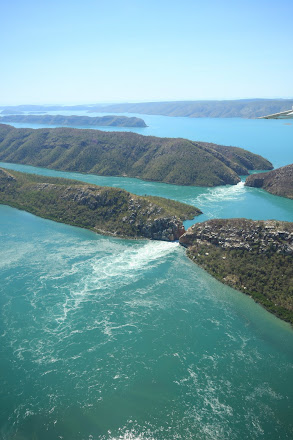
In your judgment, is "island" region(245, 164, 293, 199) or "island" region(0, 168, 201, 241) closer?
"island" region(0, 168, 201, 241)

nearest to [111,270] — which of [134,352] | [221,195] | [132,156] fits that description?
[134,352]

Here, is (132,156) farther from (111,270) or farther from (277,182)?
(111,270)

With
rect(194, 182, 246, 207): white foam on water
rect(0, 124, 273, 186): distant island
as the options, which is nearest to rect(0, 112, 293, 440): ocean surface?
rect(194, 182, 246, 207): white foam on water

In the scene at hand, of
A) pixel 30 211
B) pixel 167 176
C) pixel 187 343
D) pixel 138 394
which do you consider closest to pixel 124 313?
pixel 187 343

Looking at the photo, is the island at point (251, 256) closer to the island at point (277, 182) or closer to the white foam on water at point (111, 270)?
the white foam on water at point (111, 270)

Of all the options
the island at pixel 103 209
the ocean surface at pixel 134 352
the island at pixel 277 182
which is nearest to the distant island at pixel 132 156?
the island at pixel 277 182

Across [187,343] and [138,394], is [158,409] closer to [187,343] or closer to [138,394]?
[138,394]

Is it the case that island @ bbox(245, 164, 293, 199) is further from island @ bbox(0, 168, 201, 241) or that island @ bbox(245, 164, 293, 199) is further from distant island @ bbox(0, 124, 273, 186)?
island @ bbox(0, 168, 201, 241)

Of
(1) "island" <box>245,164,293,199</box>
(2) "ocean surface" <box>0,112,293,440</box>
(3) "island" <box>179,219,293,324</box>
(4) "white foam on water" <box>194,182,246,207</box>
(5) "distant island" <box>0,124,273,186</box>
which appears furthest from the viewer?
(5) "distant island" <box>0,124,273,186</box>
